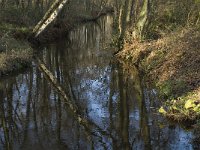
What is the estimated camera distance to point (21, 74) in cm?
1919

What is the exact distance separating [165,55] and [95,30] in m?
24.8

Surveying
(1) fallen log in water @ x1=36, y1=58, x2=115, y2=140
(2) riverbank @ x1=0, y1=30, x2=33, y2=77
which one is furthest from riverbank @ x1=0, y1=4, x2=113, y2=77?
(1) fallen log in water @ x1=36, y1=58, x2=115, y2=140

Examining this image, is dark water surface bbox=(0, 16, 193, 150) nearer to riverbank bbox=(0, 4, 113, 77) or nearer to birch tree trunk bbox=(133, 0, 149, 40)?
riverbank bbox=(0, 4, 113, 77)

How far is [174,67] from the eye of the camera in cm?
1611

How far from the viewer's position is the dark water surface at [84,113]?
1095 centimetres

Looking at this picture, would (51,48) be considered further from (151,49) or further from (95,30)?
(95,30)

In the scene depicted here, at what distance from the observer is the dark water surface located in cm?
1095

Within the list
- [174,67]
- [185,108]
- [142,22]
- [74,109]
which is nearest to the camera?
[185,108]

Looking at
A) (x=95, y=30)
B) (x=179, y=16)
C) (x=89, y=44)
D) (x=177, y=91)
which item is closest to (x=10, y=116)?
(x=177, y=91)

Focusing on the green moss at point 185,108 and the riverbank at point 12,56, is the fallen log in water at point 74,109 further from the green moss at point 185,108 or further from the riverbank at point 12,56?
the green moss at point 185,108

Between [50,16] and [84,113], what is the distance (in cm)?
1428

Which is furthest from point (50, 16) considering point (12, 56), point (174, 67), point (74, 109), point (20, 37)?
point (74, 109)

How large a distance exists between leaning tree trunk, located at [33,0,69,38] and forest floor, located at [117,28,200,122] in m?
5.64

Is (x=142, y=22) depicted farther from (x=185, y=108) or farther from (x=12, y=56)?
(x=185, y=108)
